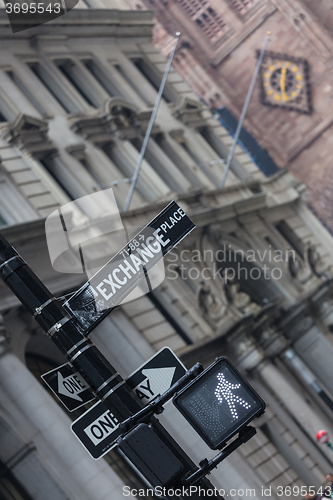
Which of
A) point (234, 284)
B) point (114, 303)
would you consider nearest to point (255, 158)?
point (234, 284)

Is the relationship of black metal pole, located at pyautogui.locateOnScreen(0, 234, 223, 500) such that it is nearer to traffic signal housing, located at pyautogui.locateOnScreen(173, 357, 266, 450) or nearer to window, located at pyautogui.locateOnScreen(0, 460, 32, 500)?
traffic signal housing, located at pyautogui.locateOnScreen(173, 357, 266, 450)

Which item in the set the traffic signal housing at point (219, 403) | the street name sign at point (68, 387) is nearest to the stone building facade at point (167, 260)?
the street name sign at point (68, 387)

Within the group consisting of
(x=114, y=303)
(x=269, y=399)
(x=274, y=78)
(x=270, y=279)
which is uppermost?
(x=274, y=78)

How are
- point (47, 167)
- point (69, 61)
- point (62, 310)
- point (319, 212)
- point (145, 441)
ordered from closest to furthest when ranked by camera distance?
point (145, 441), point (62, 310), point (47, 167), point (69, 61), point (319, 212)

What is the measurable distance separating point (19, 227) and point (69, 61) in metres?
11.6

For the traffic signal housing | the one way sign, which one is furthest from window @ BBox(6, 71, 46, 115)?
the traffic signal housing

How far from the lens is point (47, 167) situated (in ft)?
87.2

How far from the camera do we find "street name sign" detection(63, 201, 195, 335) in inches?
265

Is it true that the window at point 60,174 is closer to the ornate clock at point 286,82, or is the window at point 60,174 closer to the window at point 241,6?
the ornate clock at point 286,82

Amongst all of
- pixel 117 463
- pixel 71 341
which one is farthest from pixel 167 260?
pixel 71 341

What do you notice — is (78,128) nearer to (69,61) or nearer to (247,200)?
(69,61)

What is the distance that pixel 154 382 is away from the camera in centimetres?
684

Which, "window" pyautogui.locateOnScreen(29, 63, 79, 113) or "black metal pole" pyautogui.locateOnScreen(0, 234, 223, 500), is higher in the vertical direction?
"window" pyautogui.locateOnScreen(29, 63, 79, 113)

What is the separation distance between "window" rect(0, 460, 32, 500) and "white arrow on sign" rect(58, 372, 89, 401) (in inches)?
444
